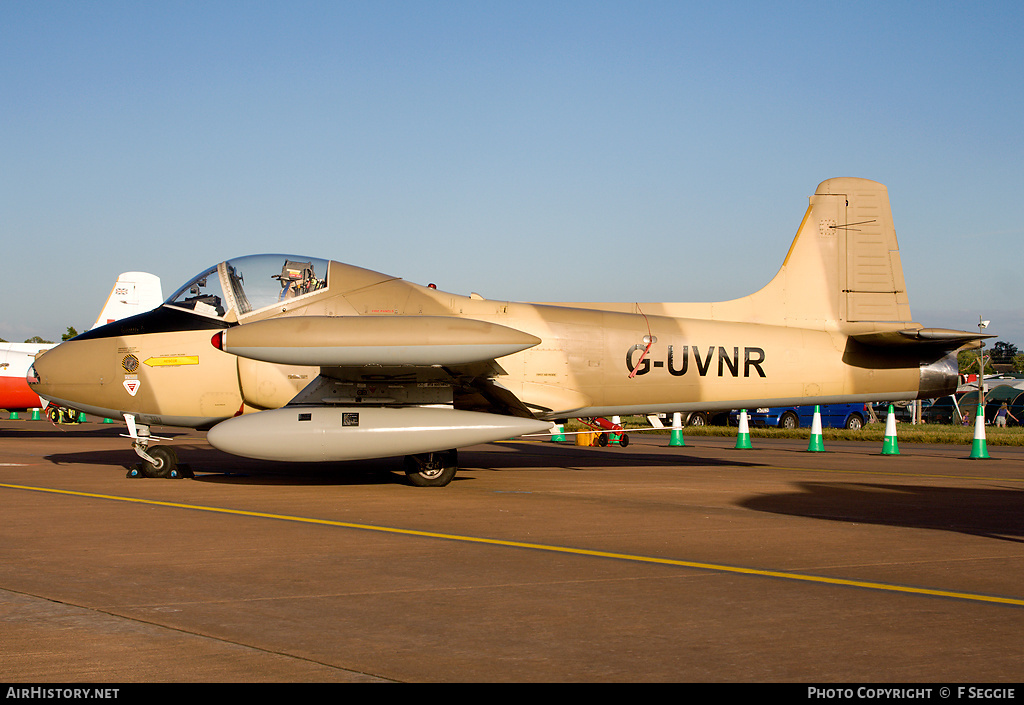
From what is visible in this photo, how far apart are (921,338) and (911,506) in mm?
3362

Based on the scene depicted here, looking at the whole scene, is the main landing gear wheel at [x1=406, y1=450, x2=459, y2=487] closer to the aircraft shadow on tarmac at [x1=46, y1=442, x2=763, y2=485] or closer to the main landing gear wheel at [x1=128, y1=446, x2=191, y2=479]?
the aircraft shadow on tarmac at [x1=46, y1=442, x2=763, y2=485]

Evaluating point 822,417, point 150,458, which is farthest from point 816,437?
point 822,417

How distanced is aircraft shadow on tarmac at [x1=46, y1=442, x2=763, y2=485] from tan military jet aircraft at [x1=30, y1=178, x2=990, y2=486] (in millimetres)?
1245

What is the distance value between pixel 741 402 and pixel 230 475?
7.72 m

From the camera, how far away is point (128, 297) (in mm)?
34875

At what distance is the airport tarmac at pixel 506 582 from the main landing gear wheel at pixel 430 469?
0.32 metres

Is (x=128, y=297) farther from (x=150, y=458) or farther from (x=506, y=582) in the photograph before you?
(x=506, y=582)

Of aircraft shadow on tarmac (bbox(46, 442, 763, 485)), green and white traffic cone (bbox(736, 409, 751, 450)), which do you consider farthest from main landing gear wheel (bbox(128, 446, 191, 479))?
green and white traffic cone (bbox(736, 409, 751, 450))

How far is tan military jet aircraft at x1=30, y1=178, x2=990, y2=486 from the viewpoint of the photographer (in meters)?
10.5

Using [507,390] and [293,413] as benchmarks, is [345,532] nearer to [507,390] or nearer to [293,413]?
[293,413]

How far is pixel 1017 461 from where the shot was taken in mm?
18344

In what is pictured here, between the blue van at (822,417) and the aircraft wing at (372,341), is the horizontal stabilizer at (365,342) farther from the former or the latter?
the blue van at (822,417)

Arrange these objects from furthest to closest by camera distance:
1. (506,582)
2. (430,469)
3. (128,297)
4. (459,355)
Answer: (128,297) < (430,469) < (459,355) < (506,582)
